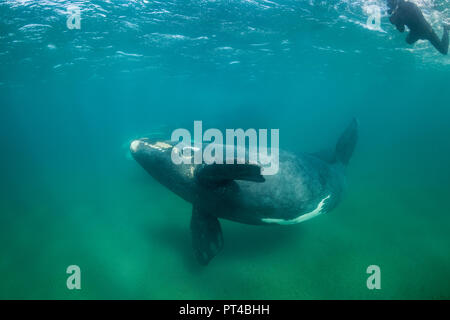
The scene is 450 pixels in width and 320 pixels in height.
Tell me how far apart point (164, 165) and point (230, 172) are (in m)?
2.42

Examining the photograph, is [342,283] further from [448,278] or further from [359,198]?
[359,198]

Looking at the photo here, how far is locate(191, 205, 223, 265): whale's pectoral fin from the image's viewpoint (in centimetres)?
591

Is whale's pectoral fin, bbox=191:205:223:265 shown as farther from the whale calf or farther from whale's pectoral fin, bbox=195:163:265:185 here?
whale's pectoral fin, bbox=195:163:265:185

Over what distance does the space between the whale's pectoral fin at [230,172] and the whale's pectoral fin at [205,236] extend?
4.84 feet

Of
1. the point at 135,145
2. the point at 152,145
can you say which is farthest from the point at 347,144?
the point at 135,145

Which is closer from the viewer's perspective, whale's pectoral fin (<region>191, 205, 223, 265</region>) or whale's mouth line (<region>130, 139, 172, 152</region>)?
whale's pectoral fin (<region>191, 205, 223, 265</region>)

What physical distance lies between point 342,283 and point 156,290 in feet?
14.1

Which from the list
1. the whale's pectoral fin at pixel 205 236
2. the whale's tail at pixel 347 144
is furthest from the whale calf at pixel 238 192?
the whale's tail at pixel 347 144

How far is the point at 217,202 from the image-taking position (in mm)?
5641

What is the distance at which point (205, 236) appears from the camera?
5977 millimetres

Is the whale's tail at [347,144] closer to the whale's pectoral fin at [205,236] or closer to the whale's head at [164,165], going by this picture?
the whale's pectoral fin at [205,236]

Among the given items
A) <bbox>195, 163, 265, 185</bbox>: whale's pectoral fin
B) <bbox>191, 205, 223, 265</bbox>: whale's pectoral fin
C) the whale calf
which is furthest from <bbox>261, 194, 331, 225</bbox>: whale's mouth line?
<bbox>195, 163, 265, 185</bbox>: whale's pectoral fin

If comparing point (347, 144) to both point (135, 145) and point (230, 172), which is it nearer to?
point (230, 172)

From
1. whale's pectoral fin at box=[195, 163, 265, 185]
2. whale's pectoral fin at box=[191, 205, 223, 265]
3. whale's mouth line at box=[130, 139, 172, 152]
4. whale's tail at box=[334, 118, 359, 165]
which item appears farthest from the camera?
whale's tail at box=[334, 118, 359, 165]
